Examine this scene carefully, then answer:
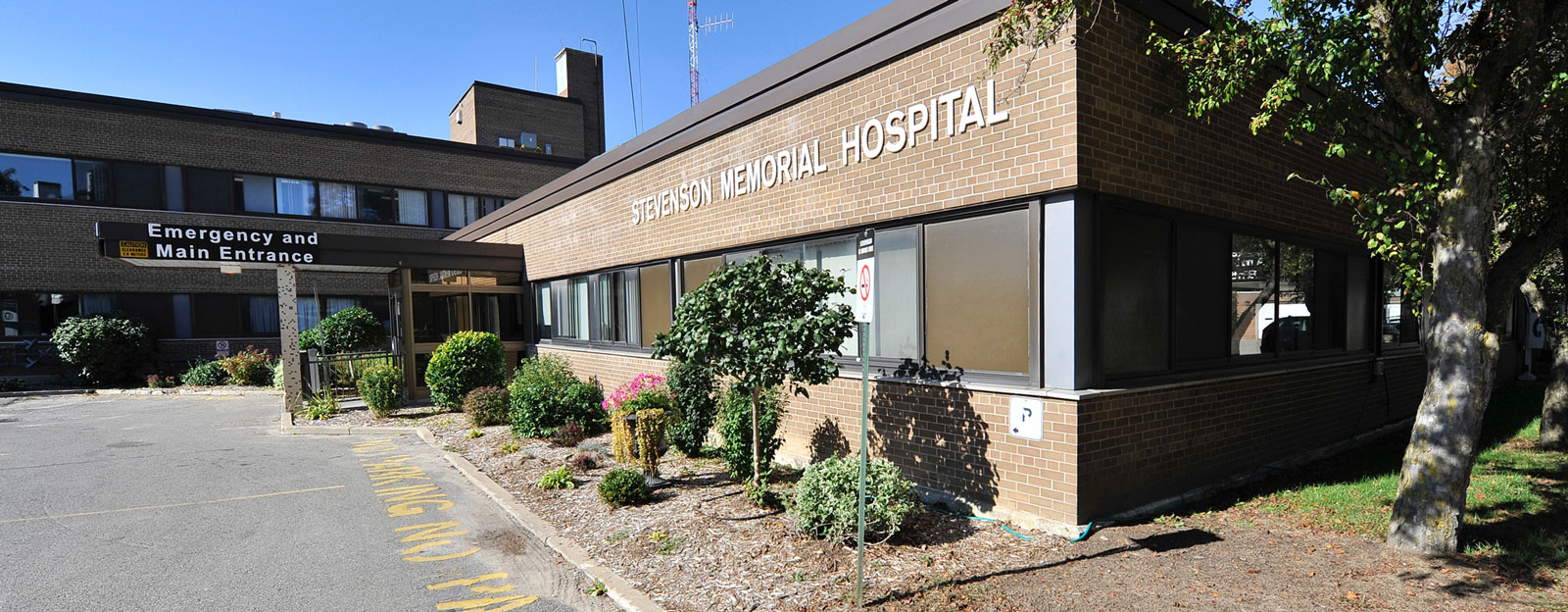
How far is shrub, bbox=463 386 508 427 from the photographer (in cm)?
1217

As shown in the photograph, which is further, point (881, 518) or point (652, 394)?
point (652, 394)

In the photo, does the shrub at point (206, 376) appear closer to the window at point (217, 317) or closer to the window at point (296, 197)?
the window at point (217, 317)

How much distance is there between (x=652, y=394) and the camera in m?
8.99

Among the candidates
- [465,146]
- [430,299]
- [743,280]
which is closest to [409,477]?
[743,280]

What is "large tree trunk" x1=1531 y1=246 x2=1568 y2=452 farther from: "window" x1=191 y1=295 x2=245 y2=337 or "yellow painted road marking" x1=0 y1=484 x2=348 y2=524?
"window" x1=191 y1=295 x2=245 y2=337

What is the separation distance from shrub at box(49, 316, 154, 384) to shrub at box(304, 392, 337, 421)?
12.3 m

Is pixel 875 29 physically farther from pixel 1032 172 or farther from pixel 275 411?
pixel 275 411

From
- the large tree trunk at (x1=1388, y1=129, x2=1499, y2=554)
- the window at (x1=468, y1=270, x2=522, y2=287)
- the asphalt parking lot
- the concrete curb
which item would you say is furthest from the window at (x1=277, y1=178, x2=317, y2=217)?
the large tree trunk at (x1=1388, y1=129, x2=1499, y2=554)

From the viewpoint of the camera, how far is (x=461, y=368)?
46.2ft

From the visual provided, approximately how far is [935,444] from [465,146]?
2860cm

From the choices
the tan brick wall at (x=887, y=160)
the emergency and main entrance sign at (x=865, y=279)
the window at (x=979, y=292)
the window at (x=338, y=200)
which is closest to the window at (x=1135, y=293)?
the window at (x=979, y=292)

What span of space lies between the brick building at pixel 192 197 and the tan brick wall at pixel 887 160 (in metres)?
10.1

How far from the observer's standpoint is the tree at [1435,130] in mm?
4906

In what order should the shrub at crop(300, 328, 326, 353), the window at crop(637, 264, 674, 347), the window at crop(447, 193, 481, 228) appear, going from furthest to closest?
the window at crop(447, 193, 481, 228) < the shrub at crop(300, 328, 326, 353) < the window at crop(637, 264, 674, 347)
